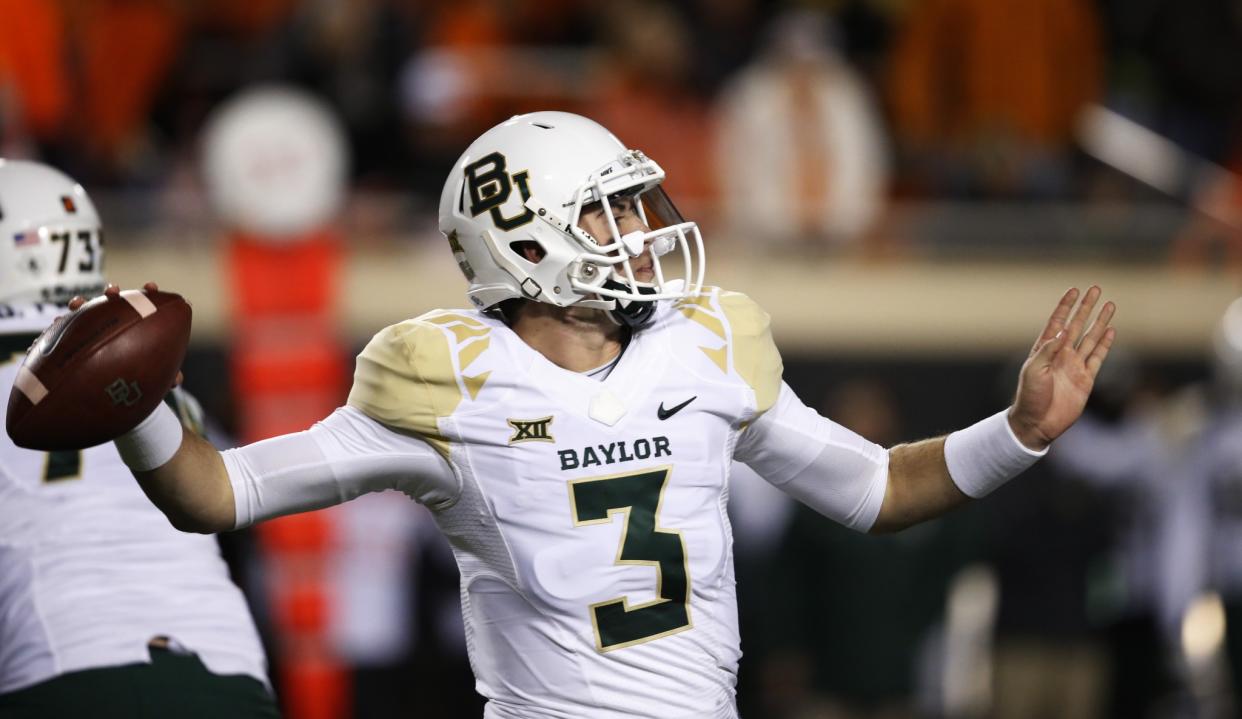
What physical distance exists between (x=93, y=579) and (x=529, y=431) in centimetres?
102

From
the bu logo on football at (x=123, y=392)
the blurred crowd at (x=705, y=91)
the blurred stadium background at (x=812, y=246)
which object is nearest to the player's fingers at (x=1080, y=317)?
the bu logo on football at (x=123, y=392)

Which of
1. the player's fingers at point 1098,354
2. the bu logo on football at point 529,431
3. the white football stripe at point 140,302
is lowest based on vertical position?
the bu logo on football at point 529,431

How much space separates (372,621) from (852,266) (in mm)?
3064

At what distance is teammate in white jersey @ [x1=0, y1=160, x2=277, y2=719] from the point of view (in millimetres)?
3414

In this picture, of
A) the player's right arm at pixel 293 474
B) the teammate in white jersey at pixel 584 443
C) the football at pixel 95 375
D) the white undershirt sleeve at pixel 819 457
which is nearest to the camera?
the football at pixel 95 375

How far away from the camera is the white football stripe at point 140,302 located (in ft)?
9.60

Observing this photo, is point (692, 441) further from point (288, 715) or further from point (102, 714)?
point (288, 715)

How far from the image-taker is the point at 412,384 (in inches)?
122

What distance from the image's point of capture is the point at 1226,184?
9.40 m

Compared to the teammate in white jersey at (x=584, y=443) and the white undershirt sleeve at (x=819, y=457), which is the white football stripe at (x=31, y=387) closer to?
the teammate in white jersey at (x=584, y=443)

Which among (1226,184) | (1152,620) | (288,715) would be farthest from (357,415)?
(1226,184)

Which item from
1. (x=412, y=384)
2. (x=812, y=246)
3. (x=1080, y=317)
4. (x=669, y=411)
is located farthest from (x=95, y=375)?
(x=812, y=246)

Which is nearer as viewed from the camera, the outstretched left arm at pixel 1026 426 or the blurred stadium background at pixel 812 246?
the outstretched left arm at pixel 1026 426

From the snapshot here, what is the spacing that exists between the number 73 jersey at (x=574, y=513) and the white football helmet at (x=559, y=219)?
13 cm
